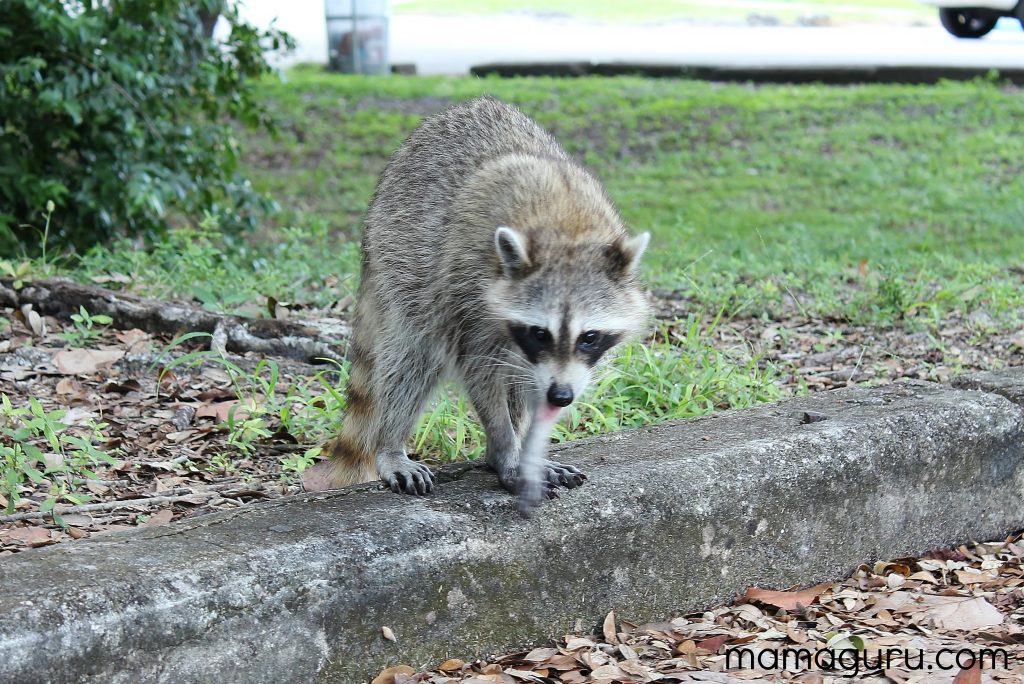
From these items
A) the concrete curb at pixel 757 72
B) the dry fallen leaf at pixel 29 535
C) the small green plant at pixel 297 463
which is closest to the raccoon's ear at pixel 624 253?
the small green plant at pixel 297 463

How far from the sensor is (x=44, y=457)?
319cm

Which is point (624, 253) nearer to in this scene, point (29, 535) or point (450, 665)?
point (450, 665)

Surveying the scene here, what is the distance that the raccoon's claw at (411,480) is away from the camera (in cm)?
303

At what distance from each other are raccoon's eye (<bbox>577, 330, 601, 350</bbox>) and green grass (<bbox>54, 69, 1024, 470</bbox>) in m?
0.75

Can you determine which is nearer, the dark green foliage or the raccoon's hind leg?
the raccoon's hind leg

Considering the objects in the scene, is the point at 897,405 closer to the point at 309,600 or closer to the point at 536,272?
the point at 536,272

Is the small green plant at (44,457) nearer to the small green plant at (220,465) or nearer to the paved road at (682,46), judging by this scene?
the small green plant at (220,465)

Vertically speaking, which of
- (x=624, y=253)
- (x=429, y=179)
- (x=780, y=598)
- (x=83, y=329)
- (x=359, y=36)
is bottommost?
(x=780, y=598)

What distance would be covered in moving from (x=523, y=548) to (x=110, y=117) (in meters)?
4.16

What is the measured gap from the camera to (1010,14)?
11.2 metres

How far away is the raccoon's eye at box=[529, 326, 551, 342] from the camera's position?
119 inches

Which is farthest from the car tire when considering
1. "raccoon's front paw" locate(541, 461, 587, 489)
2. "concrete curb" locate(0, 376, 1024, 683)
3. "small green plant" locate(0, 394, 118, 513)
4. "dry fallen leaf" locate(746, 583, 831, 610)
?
"small green plant" locate(0, 394, 118, 513)

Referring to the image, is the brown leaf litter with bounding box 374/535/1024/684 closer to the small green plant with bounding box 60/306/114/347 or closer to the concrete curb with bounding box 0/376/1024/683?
the concrete curb with bounding box 0/376/1024/683

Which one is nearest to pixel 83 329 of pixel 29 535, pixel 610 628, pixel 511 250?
pixel 29 535
